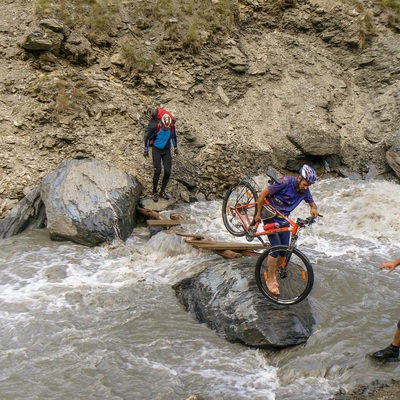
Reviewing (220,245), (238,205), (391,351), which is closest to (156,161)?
(238,205)

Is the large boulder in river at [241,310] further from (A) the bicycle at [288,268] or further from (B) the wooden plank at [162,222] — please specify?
(B) the wooden plank at [162,222]

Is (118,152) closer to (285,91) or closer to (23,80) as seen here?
(23,80)

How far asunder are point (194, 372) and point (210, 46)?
11571 millimetres

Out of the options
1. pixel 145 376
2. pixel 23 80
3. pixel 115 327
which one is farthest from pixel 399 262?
pixel 23 80

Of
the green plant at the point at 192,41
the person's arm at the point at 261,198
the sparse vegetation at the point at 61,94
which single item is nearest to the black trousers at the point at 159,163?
the sparse vegetation at the point at 61,94

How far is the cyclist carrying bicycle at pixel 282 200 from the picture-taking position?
258 inches

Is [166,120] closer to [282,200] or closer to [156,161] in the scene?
[156,161]

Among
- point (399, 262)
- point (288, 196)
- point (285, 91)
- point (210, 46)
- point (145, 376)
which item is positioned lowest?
point (145, 376)

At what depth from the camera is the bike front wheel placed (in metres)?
6.32

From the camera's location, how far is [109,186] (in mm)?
10461

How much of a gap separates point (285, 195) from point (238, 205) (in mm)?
2138

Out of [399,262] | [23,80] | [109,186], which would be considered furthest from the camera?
[23,80]

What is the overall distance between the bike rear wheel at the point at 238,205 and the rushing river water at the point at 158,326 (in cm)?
82

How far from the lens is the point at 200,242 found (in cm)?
923
